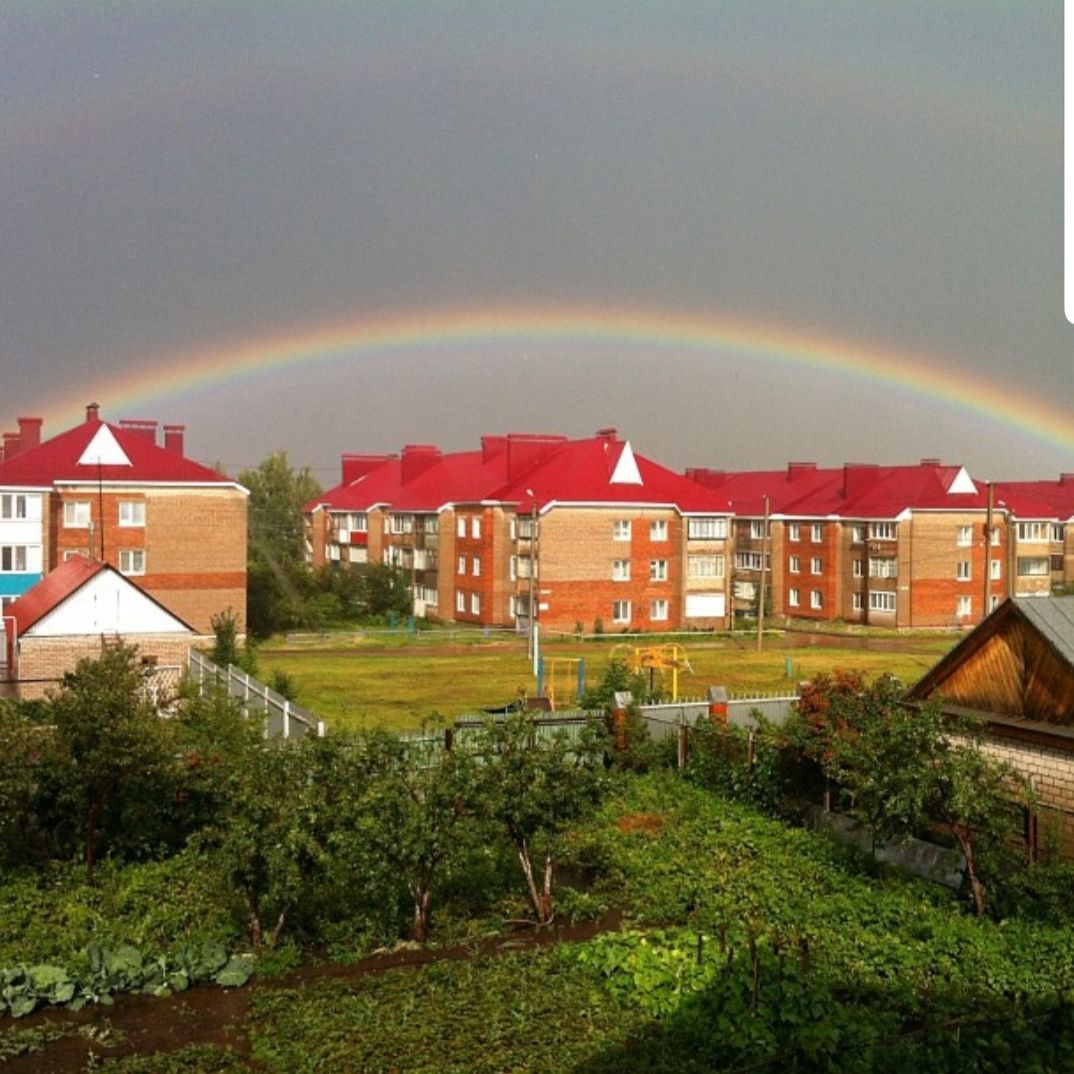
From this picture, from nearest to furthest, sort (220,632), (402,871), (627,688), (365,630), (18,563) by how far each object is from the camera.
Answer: (402,871), (627,688), (220,632), (18,563), (365,630)

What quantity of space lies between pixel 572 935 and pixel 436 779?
1979mm

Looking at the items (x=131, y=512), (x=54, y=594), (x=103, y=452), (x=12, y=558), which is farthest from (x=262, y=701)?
(x=103, y=452)

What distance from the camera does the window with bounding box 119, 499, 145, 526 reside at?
4303cm

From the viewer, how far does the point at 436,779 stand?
40.4ft

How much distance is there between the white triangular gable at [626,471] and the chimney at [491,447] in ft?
32.7

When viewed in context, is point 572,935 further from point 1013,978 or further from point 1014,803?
point 1014,803

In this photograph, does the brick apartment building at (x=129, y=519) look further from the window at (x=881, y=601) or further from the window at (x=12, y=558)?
the window at (x=881, y=601)

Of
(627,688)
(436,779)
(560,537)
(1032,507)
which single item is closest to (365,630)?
(560,537)

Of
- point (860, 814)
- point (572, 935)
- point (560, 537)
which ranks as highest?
point (560, 537)

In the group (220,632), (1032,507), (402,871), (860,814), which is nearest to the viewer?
(402,871)

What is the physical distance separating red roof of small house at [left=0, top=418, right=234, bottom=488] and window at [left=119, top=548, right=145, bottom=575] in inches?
95.9

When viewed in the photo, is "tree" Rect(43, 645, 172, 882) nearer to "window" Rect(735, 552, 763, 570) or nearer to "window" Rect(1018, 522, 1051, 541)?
"window" Rect(735, 552, 763, 570)

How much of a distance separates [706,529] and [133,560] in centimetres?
2359

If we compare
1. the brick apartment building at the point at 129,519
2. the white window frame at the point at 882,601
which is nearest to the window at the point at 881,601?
the white window frame at the point at 882,601
